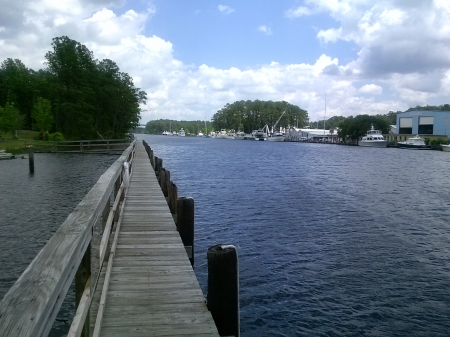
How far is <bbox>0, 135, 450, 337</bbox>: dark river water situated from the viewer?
27.1ft

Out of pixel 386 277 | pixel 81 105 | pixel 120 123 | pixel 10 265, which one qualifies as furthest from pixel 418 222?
pixel 120 123

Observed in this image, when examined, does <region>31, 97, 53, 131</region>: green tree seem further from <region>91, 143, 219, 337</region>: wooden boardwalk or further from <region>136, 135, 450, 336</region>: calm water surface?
<region>91, 143, 219, 337</region>: wooden boardwalk

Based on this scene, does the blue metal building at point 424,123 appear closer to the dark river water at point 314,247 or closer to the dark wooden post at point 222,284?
the dark river water at point 314,247

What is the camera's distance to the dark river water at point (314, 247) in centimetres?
827

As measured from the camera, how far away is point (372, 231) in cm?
1474

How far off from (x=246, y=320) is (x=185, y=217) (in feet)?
7.36

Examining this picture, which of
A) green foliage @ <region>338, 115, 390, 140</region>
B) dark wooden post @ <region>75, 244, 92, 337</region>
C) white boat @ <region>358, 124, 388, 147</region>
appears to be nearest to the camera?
dark wooden post @ <region>75, 244, 92, 337</region>

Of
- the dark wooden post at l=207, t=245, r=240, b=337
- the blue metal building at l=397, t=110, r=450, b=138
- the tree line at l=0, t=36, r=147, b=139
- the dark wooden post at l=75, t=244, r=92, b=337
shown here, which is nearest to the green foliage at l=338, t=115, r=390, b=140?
the blue metal building at l=397, t=110, r=450, b=138

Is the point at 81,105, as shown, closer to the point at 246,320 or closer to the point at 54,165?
the point at 54,165

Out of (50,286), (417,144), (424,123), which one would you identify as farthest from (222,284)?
(424,123)

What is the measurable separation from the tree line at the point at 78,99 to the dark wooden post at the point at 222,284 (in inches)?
2187

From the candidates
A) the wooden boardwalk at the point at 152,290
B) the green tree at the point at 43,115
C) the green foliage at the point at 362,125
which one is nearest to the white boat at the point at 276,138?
the green foliage at the point at 362,125

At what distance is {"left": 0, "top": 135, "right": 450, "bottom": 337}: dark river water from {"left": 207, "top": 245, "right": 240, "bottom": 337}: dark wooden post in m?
3.01

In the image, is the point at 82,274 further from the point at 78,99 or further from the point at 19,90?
the point at 19,90
